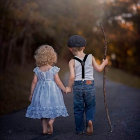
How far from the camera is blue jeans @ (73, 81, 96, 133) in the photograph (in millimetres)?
6379

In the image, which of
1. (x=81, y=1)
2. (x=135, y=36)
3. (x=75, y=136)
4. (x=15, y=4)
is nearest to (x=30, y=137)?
(x=75, y=136)

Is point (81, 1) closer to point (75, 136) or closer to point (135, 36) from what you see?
point (135, 36)

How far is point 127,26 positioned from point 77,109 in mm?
39824

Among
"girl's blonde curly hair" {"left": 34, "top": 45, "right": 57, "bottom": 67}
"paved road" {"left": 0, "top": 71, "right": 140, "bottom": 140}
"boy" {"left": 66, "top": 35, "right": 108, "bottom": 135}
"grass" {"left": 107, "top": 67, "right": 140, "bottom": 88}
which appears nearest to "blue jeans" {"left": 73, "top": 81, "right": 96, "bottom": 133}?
"boy" {"left": 66, "top": 35, "right": 108, "bottom": 135}

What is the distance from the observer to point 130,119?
784 cm

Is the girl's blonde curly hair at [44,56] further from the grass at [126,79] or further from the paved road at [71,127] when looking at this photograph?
Answer: the grass at [126,79]

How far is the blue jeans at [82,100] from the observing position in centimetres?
638

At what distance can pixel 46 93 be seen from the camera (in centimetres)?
648

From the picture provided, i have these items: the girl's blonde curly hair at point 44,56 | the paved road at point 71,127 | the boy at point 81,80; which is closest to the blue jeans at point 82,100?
the boy at point 81,80

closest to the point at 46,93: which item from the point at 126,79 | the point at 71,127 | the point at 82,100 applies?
the point at 82,100

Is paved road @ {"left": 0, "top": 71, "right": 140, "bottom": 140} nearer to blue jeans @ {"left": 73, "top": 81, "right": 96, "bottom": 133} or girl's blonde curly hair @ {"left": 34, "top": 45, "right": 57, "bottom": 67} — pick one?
blue jeans @ {"left": 73, "top": 81, "right": 96, "bottom": 133}

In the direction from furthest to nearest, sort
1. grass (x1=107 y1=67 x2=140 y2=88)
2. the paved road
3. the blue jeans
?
grass (x1=107 y1=67 x2=140 y2=88)
the blue jeans
the paved road

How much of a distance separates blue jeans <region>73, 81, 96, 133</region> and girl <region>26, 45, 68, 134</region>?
0.78 feet

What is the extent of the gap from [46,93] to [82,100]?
1.98 ft
